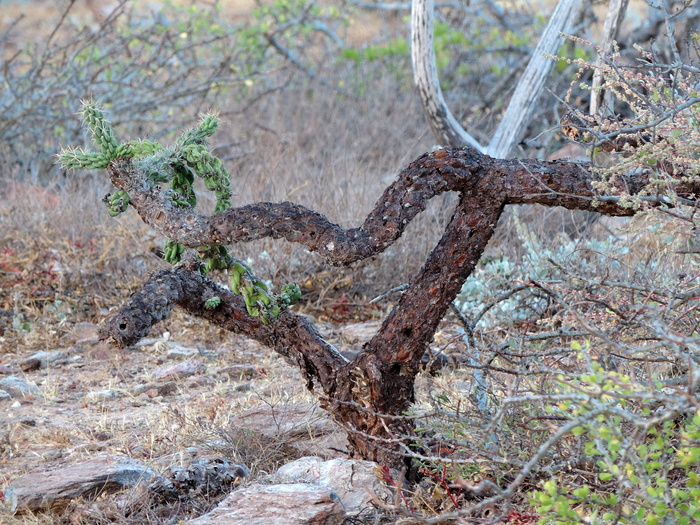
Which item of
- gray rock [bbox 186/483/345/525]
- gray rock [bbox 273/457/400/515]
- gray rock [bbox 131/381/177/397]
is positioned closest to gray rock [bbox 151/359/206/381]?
gray rock [bbox 131/381/177/397]

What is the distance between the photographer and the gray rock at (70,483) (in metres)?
2.73

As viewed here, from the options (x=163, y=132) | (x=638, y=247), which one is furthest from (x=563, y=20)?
(x=163, y=132)

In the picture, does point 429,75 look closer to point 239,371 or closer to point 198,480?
point 239,371

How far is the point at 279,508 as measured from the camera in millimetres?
2398

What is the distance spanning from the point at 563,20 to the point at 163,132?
432 centimetres

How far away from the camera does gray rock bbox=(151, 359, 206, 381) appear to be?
14.1 ft

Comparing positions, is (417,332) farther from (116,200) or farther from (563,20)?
(563,20)

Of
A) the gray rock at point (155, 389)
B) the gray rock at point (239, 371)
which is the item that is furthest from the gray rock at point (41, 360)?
the gray rock at point (239, 371)

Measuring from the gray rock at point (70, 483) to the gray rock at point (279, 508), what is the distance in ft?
1.74

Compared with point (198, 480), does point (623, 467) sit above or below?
above

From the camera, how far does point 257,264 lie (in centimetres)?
526

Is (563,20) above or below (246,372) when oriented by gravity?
above

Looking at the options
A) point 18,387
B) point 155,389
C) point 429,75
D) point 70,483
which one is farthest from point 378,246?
point 429,75

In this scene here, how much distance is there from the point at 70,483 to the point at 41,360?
6.57 feet
